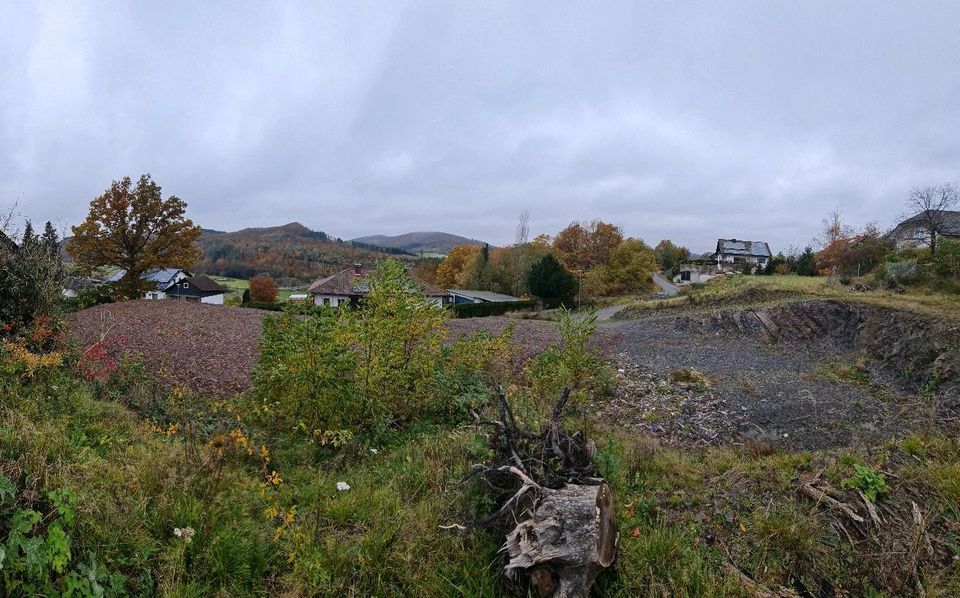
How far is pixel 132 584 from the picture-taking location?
221 cm

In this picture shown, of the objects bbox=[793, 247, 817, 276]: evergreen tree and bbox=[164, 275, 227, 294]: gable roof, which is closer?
bbox=[793, 247, 817, 276]: evergreen tree

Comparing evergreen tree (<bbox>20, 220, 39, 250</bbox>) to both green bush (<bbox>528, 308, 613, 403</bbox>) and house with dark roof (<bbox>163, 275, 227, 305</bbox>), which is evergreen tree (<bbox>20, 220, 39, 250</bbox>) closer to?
green bush (<bbox>528, 308, 613, 403</bbox>)

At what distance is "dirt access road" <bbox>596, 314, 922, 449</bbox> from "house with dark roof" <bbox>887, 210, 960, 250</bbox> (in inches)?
467

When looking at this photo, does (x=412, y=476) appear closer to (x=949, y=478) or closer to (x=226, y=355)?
(x=949, y=478)

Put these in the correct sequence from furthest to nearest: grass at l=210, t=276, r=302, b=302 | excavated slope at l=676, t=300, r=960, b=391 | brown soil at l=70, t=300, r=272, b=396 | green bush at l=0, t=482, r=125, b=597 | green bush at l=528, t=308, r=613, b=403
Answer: grass at l=210, t=276, r=302, b=302 < excavated slope at l=676, t=300, r=960, b=391 < brown soil at l=70, t=300, r=272, b=396 < green bush at l=528, t=308, r=613, b=403 < green bush at l=0, t=482, r=125, b=597

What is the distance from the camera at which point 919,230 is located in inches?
770

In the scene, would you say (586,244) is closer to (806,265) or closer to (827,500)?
(806,265)

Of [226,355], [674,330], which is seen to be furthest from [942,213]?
[226,355]

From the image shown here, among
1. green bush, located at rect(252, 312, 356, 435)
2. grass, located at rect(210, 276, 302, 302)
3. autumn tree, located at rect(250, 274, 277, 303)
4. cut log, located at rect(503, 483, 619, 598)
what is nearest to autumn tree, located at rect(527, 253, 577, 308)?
grass, located at rect(210, 276, 302, 302)

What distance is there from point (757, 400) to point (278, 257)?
67.1 metres

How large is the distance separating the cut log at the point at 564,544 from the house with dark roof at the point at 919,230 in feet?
75.5

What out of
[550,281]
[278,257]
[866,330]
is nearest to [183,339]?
[866,330]

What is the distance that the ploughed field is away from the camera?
6.13 meters

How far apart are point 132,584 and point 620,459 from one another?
336 cm
